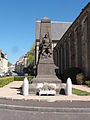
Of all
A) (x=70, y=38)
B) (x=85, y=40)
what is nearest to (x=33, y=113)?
(x=85, y=40)

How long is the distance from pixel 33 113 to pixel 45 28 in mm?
8104

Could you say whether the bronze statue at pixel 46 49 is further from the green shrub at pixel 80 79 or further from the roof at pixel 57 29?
the roof at pixel 57 29

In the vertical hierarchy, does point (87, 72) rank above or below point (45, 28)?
below

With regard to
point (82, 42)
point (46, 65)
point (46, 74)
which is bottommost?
point (46, 74)

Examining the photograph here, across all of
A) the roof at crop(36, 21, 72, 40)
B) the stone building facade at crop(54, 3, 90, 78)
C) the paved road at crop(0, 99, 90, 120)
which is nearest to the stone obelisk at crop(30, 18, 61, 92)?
the paved road at crop(0, 99, 90, 120)

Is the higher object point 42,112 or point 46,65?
point 46,65

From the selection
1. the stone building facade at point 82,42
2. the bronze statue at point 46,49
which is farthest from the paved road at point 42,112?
the stone building facade at point 82,42

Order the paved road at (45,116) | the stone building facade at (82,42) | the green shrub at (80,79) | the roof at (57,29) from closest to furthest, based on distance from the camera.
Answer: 1. the paved road at (45,116)
2. the green shrub at (80,79)
3. the stone building facade at (82,42)
4. the roof at (57,29)

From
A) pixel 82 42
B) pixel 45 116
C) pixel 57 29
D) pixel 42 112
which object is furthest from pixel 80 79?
pixel 57 29

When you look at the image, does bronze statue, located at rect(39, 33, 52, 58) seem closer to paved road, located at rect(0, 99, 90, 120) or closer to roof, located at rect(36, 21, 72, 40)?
paved road, located at rect(0, 99, 90, 120)

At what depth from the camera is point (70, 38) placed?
3225 centimetres

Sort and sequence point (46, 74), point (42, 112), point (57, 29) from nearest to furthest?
point (42, 112)
point (46, 74)
point (57, 29)

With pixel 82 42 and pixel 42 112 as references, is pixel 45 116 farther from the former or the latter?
pixel 82 42

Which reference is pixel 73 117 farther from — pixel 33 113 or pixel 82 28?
pixel 82 28
